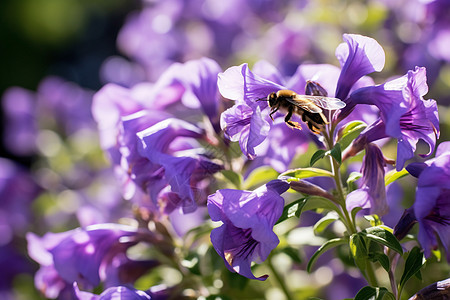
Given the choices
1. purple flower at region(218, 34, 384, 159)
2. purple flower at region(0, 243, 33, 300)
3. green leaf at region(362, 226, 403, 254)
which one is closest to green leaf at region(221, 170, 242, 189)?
purple flower at region(218, 34, 384, 159)

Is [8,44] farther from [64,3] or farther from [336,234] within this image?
[336,234]

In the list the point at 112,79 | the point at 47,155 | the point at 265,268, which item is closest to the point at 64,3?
the point at 112,79

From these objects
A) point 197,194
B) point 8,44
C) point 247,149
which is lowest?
point 8,44

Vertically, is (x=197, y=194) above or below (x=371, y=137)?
below

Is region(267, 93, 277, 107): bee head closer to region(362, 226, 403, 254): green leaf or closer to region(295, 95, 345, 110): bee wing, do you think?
region(295, 95, 345, 110): bee wing

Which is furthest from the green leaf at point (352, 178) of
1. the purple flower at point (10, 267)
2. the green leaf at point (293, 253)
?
the purple flower at point (10, 267)

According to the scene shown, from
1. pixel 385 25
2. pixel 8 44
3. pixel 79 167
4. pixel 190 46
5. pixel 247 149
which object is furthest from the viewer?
pixel 8 44
